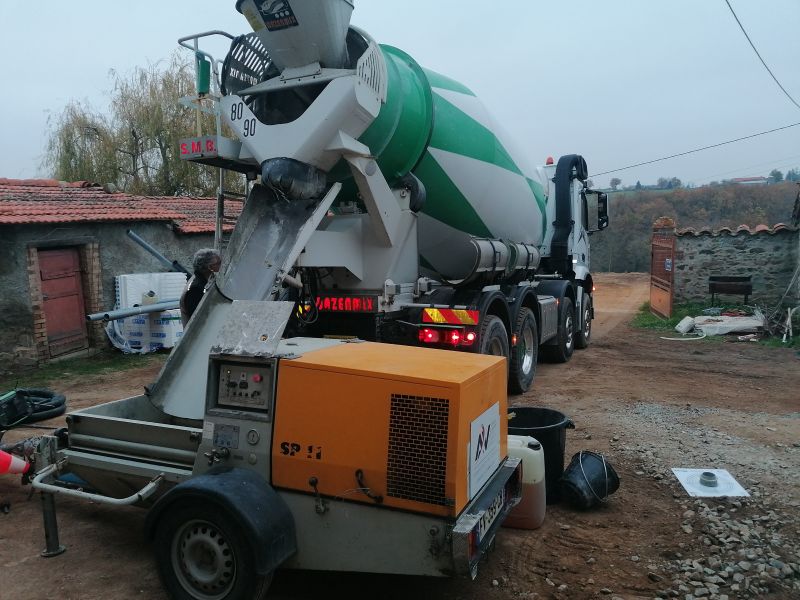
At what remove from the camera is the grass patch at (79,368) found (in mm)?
9320

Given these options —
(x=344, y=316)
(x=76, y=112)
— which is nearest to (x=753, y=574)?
(x=344, y=316)

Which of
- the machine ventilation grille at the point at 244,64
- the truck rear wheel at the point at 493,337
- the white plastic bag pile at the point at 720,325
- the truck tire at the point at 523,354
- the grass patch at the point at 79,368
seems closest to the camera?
the machine ventilation grille at the point at 244,64

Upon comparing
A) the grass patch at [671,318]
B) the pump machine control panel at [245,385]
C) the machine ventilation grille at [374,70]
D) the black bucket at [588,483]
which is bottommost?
the grass patch at [671,318]

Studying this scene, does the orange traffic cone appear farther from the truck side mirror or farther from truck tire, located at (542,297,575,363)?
the truck side mirror

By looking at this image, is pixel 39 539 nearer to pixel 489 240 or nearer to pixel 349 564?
pixel 349 564

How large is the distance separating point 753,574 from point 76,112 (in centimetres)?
2155

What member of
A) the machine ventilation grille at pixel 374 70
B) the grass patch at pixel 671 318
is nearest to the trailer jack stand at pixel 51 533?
the machine ventilation grille at pixel 374 70

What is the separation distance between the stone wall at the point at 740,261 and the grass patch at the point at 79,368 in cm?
1209

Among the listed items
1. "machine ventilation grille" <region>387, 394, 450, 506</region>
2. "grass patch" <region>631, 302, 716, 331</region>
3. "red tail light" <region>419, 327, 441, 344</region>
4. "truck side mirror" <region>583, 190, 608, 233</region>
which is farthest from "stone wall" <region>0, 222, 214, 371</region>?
"grass patch" <region>631, 302, 716, 331</region>

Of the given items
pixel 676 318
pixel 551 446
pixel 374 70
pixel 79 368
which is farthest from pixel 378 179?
pixel 676 318

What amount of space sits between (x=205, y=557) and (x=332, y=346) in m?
1.28

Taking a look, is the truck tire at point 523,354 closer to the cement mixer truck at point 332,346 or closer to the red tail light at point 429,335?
the cement mixer truck at point 332,346

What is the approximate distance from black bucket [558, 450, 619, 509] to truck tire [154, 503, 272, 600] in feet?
7.49

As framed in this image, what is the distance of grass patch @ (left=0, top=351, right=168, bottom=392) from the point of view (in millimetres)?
9320
